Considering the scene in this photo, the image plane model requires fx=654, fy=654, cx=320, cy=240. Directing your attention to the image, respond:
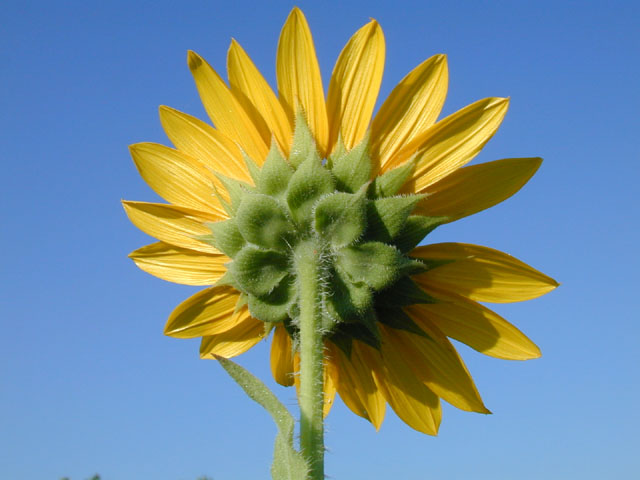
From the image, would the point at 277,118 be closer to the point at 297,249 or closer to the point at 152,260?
the point at 297,249

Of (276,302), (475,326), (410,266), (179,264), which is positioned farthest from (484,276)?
(179,264)

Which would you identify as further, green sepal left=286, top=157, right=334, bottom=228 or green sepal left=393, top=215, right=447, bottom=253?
green sepal left=393, top=215, right=447, bottom=253

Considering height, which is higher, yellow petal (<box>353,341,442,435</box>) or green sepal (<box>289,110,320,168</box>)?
green sepal (<box>289,110,320,168</box>)

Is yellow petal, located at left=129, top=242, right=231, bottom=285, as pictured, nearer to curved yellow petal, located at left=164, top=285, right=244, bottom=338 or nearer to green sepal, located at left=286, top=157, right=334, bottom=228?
curved yellow petal, located at left=164, top=285, right=244, bottom=338

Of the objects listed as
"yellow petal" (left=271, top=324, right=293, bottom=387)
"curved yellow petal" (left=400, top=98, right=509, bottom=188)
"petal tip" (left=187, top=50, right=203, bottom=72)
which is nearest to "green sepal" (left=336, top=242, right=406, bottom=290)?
"curved yellow petal" (left=400, top=98, right=509, bottom=188)

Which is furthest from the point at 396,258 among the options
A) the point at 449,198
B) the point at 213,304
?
the point at 213,304

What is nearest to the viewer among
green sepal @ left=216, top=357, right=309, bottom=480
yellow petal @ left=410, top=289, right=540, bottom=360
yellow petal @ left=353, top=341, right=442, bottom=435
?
green sepal @ left=216, top=357, right=309, bottom=480

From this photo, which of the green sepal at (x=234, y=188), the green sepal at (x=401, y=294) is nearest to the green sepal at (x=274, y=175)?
the green sepal at (x=234, y=188)
